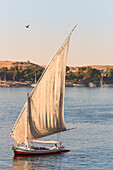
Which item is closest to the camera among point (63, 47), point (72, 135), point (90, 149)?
point (63, 47)

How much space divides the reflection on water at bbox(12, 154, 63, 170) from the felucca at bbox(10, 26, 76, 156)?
62cm

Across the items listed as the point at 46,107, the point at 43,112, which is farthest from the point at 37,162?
the point at 46,107

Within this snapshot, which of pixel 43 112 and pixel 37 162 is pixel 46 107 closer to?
pixel 43 112

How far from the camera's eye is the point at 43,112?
47156 millimetres

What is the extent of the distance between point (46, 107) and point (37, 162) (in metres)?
5.93

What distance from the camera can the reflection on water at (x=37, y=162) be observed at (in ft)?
145

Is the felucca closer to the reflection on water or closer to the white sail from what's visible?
the white sail

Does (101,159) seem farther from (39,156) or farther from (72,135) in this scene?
(72,135)

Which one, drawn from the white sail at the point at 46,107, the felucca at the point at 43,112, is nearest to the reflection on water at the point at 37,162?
the felucca at the point at 43,112

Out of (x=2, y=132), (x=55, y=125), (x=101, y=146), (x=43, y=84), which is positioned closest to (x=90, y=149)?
(x=101, y=146)

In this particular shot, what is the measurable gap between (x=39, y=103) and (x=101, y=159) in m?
8.95

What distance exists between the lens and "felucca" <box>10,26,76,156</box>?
4603cm

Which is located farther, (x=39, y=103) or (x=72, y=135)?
(x=72, y=135)

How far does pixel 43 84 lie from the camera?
4591cm
